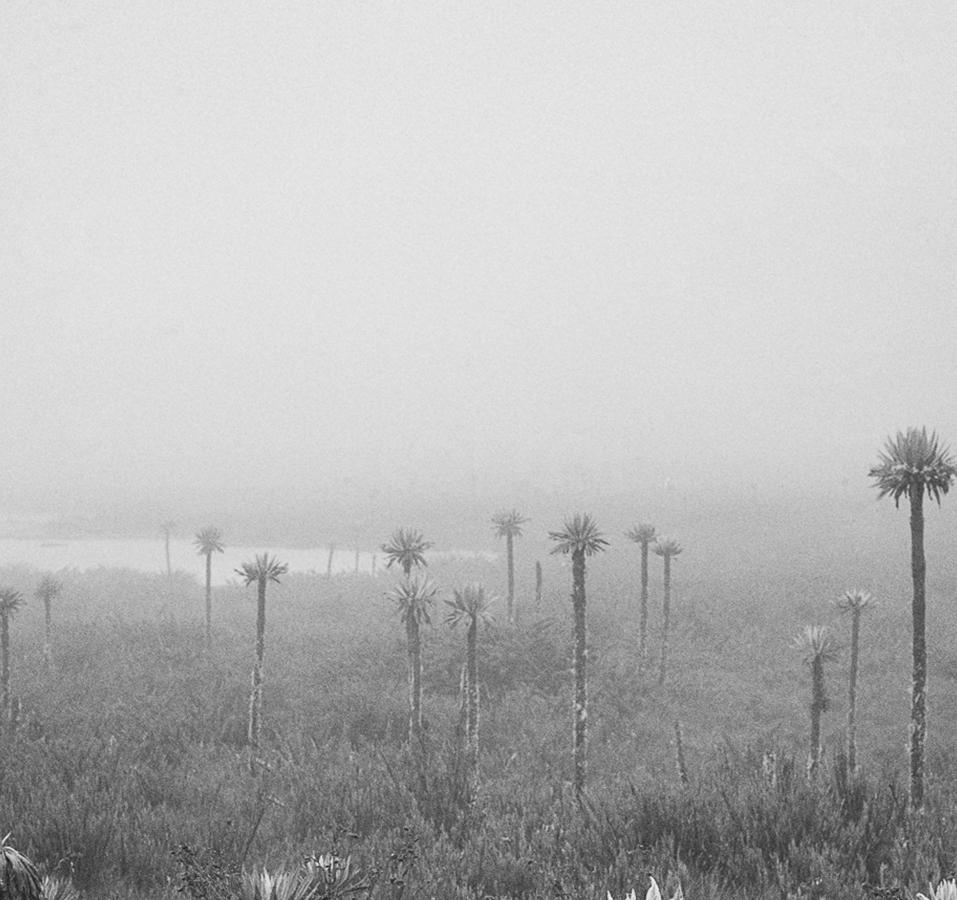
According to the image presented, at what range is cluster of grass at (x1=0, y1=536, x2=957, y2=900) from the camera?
10.0m

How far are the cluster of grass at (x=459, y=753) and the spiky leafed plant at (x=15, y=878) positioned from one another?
5.74 feet

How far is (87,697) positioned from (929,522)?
343 ft

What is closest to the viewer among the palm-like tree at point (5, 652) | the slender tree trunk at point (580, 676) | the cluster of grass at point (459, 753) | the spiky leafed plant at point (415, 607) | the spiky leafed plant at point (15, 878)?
the spiky leafed plant at point (15, 878)

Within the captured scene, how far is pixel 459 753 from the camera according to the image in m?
17.0

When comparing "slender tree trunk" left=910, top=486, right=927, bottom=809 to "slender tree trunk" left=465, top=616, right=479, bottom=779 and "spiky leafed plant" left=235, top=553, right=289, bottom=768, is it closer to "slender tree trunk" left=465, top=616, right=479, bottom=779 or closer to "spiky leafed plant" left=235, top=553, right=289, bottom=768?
"slender tree trunk" left=465, top=616, right=479, bottom=779

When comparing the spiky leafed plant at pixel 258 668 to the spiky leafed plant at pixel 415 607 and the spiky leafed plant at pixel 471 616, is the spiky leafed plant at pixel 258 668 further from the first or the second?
the spiky leafed plant at pixel 471 616

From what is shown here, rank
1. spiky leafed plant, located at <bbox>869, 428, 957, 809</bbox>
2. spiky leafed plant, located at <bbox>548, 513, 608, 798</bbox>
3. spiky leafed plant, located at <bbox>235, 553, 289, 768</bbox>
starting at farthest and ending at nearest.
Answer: spiky leafed plant, located at <bbox>235, 553, 289, 768</bbox>, spiky leafed plant, located at <bbox>548, 513, 608, 798</bbox>, spiky leafed plant, located at <bbox>869, 428, 957, 809</bbox>

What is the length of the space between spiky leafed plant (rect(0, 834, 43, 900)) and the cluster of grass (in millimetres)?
1749

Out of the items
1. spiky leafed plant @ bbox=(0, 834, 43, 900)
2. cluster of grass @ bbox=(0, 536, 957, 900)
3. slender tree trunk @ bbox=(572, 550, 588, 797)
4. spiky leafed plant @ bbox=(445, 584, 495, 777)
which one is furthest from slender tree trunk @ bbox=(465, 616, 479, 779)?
spiky leafed plant @ bbox=(0, 834, 43, 900)

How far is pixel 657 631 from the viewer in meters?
52.8

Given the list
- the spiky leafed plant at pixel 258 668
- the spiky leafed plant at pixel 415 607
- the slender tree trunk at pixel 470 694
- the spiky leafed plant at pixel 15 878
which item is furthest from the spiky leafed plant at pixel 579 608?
the spiky leafed plant at pixel 15 878

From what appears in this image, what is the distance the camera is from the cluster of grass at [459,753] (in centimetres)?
1002

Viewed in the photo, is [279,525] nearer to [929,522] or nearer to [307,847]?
[929,522]

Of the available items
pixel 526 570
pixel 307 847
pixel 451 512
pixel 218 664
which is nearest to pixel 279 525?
pixel 451 512
